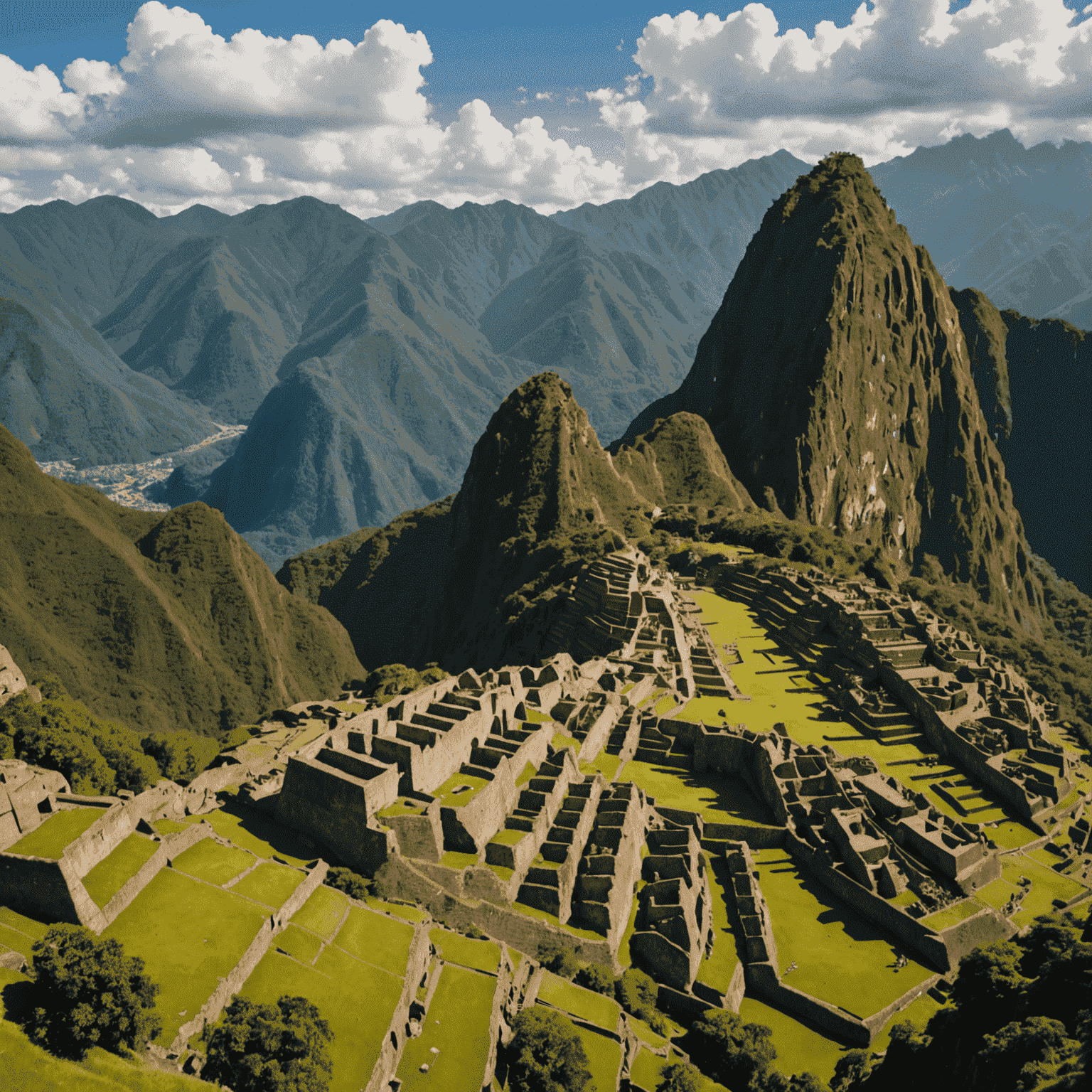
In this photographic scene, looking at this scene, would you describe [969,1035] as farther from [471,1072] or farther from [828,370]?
[828,370]

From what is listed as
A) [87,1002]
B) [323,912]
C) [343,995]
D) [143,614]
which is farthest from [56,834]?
[143,614]

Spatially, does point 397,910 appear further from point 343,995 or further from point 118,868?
point 118,868

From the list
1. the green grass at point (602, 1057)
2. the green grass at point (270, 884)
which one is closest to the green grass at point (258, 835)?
the green grass at point (270, 884)

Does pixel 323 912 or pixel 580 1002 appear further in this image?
pixel 580 1002

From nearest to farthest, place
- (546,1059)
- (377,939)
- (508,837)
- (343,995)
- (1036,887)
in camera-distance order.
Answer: (546,1059) < (343,995) < (377,939) < (508,837) < (1036,887)

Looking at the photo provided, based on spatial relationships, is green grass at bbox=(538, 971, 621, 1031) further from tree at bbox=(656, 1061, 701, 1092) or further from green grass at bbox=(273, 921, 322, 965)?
green grass at bbox=(273, 921, 322, 965)

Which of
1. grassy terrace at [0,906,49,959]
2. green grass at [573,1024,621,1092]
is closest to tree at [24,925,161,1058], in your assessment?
grassy terrace at [0,906,49,959]

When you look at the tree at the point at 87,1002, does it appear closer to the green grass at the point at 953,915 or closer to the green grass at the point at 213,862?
the green grass at the point at 213,862

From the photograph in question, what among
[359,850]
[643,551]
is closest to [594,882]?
[359,850]
